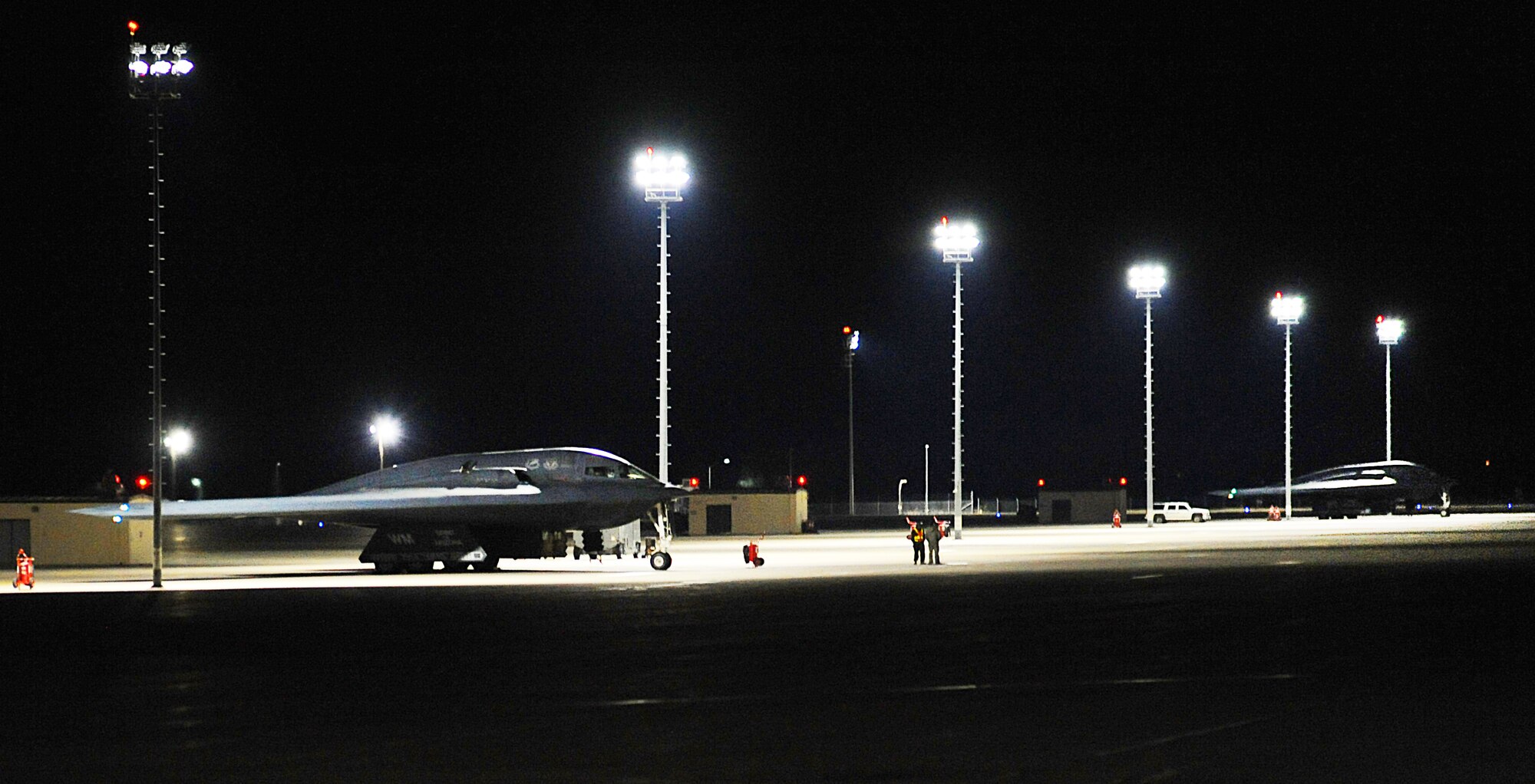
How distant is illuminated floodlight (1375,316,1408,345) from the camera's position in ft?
308

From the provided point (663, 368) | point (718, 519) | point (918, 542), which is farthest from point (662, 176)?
point (718, 519)

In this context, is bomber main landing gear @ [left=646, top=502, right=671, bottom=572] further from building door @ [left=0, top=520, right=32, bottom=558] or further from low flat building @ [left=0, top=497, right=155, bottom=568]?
building door @ [left=0, top=520, right=32, bottom=558]

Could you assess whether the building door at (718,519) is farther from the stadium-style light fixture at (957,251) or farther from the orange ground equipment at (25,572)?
the orange ground equipment at (25,572)

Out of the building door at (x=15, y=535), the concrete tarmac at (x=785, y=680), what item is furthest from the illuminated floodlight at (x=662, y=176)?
the building door at (x=15, y=535)

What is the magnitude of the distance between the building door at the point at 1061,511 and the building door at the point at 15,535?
2260 inches

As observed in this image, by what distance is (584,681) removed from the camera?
637 inches

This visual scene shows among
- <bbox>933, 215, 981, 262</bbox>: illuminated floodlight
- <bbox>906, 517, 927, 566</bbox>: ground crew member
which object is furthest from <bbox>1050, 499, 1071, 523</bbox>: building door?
<bbox>906, 517, 927, 566</bbox>: ground crew member

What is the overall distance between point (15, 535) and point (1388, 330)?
76794 millimetres

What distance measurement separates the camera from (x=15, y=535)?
154 feet

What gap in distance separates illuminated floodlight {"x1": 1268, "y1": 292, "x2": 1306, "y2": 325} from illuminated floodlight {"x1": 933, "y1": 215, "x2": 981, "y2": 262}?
1169 inches

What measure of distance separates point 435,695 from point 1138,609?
13.5 meters

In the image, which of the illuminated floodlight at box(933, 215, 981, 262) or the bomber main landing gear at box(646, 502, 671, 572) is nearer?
the bomber main landing gear at box(646, 502, 671, 572)

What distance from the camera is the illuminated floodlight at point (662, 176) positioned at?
161 feet

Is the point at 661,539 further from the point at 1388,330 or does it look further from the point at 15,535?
the point at 1388,330
